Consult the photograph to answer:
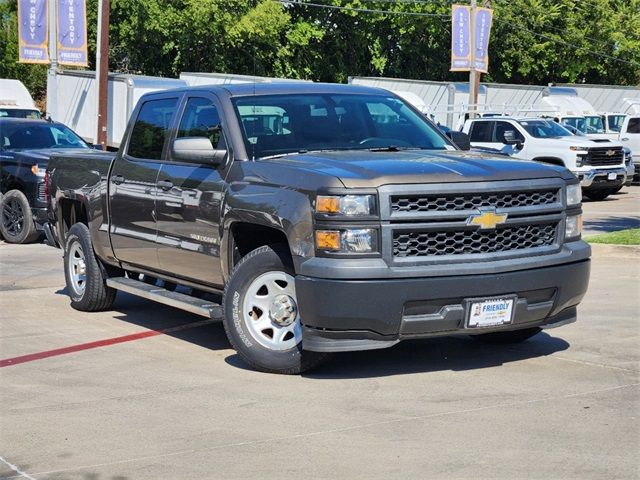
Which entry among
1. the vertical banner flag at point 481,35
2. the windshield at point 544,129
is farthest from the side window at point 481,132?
the vertical banner flag at point 481,35

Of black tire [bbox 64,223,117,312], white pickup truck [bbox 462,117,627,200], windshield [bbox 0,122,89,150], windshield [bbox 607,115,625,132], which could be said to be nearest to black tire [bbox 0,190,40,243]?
windshield [bbox 0,122,89,150]

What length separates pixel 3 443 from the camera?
610 centimetres

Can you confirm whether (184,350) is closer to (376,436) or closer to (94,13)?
(376,436)

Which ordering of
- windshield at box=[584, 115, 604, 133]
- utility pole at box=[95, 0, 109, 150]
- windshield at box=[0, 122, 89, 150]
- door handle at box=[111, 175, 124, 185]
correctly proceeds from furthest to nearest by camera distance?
windshield at box=[584, 115, 604, 133]
utility pole at box=[95, 0, 109, 150]
windshield at box=[0, 122, 89, 150]
door handle at box=[111, 175, 124, 185]

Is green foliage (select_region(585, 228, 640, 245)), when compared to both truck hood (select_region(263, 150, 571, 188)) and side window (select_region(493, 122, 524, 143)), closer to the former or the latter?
truck hood (select_region(263, 150, 571, 188))

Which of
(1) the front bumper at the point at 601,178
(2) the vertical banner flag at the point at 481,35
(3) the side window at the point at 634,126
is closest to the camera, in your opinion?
(1) the front bumper at the point at 601,178

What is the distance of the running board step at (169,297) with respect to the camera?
7989 mm

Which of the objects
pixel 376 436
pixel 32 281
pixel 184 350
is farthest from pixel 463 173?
pixel 32 281

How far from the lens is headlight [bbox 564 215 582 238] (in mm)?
7726

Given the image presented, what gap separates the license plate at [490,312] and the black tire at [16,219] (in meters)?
10.5

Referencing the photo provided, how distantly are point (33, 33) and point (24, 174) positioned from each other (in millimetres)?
18754

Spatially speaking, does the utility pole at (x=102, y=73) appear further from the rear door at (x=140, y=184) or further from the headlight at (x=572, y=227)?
the headlight at (x=572, y=227)

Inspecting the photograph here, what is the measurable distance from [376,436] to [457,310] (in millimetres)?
Answer: 1297

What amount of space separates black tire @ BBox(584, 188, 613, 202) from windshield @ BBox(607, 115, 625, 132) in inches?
314
